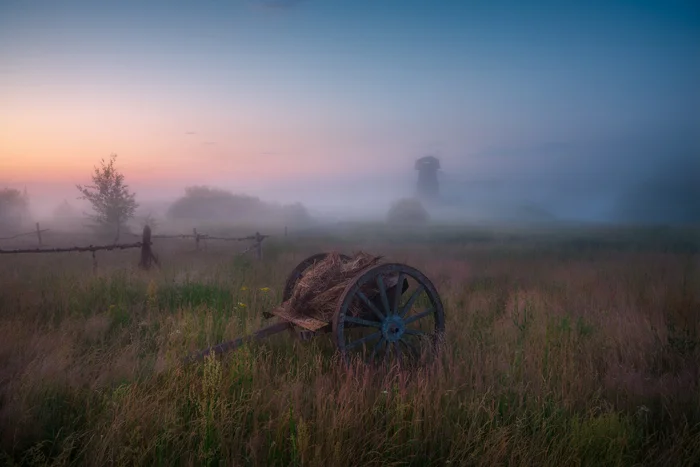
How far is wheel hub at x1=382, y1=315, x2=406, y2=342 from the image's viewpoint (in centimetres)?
453

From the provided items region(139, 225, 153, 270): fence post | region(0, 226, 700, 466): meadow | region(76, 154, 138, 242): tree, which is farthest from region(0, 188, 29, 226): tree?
region(0, 226, 700, 466): meadow

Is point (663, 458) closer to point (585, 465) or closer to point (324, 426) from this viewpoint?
point (585, 465)

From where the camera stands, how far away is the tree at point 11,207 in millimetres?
59122

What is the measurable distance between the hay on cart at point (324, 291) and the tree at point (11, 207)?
7086 centimetres

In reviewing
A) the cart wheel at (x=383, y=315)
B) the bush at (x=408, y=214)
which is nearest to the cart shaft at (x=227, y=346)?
the cart wheel at (x=383, y=315)

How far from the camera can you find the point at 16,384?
11.2ft

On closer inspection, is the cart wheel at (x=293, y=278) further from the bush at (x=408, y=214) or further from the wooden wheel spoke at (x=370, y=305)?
the bush at (x=408, y=214)

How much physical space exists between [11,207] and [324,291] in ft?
263

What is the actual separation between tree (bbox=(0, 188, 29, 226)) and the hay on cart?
7086 cm

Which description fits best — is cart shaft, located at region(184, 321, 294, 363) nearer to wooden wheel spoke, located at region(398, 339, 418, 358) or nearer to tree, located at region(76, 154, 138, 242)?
wooden wheel spoke, located at region(398, 339, 418, 358)

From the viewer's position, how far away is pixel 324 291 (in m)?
4.68

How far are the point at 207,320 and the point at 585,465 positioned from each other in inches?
184

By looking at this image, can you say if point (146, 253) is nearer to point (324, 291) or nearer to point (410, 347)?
point (324, 291)

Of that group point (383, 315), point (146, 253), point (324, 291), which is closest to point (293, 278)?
point (324, 291)
